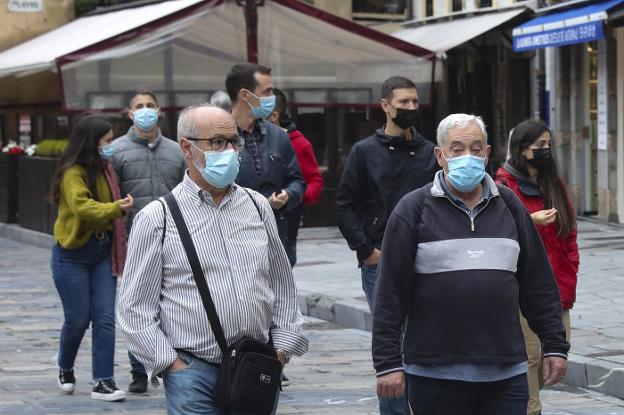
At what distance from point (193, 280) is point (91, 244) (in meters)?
3.77

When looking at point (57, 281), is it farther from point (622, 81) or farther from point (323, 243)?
point (622, 81)

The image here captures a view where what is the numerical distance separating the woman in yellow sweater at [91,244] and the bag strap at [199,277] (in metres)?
3.52

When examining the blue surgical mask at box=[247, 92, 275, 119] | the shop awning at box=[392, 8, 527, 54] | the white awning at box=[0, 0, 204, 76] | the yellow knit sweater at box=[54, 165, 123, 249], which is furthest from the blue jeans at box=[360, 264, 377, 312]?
the shop awning at box=[392, 8, 527, 54]

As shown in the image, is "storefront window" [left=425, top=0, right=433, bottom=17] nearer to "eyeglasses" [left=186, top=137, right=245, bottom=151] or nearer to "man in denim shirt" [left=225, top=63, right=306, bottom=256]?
"man in denim shirt" [left=225, top=63, right=306, bottom=256]

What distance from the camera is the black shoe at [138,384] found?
8945 mm

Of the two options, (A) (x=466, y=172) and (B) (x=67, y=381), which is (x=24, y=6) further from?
(A) (x=466, y=172)

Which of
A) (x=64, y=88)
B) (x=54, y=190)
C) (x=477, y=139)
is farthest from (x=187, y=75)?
(x=477, y=139)

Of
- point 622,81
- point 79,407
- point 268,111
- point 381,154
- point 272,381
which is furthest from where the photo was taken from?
point 622,81

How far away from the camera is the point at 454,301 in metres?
4.92

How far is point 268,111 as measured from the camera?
7.93 meters

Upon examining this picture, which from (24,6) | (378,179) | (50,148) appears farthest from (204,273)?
(24,6)

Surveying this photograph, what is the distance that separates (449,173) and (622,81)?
612 inches

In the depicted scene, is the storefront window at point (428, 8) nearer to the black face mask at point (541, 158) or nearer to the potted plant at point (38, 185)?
the potted plant at point (38, 185)

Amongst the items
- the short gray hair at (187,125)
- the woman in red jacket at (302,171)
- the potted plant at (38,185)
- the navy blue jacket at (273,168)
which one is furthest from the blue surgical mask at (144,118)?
the potted plant at (38,185)
